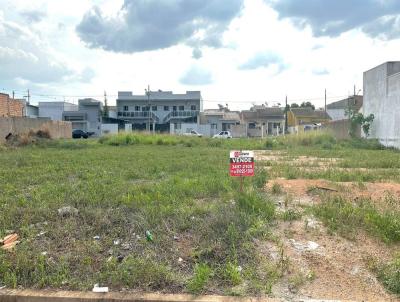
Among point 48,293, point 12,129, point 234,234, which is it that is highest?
point 12,129

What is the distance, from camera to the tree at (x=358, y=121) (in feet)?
83.9

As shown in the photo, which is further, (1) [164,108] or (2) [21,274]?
(1) [164,108]

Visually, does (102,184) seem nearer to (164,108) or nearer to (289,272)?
(289,272)

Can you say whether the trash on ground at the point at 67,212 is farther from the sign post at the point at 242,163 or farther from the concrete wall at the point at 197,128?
the concrete wall at the point at 197,128

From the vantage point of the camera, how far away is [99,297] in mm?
3346

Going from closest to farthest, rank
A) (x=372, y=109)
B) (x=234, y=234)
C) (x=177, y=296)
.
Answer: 1. (x=177, y=296)
2. (x=234, y=234)
3. (x=372, y=109)

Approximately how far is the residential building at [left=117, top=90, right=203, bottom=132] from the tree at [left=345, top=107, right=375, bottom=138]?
38757mm

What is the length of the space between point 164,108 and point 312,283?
64.0m

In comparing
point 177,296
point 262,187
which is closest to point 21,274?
point 177,296

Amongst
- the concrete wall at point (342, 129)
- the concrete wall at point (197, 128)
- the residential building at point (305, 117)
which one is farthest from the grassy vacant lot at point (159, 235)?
the residential building at point (305, 117)

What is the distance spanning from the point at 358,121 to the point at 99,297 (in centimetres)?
2673

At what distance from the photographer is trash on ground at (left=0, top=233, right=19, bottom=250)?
13.9 feet

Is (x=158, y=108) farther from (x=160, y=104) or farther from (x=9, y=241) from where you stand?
(x=9, y=241)

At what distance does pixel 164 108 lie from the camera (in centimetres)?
6638
